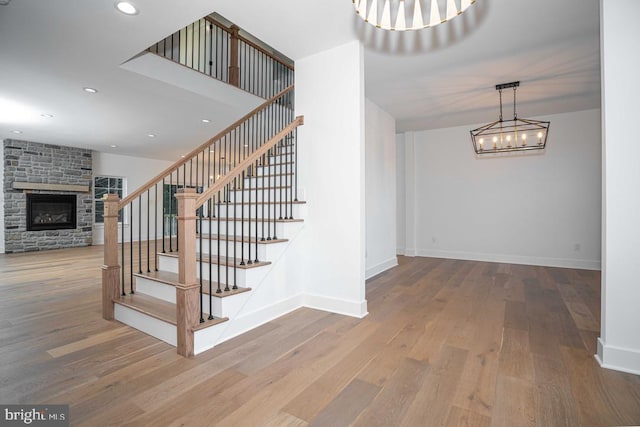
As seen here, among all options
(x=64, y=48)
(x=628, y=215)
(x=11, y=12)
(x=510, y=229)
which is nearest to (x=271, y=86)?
(x=64, y=48)

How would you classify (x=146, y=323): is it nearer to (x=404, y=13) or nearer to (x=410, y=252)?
→ (x=404, y=13)

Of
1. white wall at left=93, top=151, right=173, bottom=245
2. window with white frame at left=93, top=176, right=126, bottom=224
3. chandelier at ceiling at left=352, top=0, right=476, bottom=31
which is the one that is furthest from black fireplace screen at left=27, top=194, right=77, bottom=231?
chandelier at ceiling at left=352, top=0, right=476, bottom=31

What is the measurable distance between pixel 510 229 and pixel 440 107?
273 cm

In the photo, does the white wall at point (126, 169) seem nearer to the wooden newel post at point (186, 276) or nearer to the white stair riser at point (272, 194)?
the white stair riser at point (272, 194)

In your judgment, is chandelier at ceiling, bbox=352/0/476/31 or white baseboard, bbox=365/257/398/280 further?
white baseboard, bbox=365/257/398/280

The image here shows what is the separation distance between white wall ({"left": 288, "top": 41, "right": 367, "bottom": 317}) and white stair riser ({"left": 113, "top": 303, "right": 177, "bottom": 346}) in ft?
3.92

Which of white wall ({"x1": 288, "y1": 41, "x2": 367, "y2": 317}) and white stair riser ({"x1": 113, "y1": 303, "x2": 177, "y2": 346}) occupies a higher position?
white wall ({"x1": 288, "y1": 41, "x2": 367, "y2": 317})

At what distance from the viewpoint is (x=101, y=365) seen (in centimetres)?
197

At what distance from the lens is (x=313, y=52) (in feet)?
10.3

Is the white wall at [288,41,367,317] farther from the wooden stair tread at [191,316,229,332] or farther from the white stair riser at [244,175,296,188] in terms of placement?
the wooden stair tread at [191,316,229,332]

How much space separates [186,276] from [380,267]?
11.1 ft

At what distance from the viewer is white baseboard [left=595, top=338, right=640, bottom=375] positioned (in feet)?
6.14

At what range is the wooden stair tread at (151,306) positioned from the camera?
238cm

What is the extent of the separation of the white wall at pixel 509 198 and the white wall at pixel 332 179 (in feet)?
13.0
